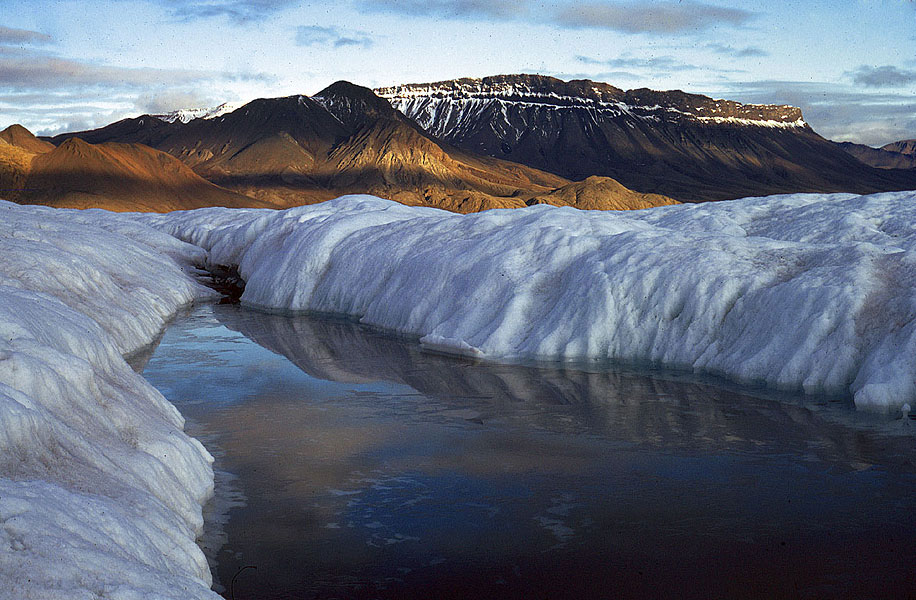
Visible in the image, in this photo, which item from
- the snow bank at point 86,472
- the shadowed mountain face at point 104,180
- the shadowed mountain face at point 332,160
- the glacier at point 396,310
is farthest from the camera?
the shadowed mountain face at point 332,160

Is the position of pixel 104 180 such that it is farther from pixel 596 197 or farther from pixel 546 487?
pixel 546 487

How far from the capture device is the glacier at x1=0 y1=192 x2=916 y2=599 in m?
6.51

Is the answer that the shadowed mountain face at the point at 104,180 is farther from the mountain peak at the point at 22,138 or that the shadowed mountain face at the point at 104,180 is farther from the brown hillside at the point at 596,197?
the brown hillside at the point at 596,197

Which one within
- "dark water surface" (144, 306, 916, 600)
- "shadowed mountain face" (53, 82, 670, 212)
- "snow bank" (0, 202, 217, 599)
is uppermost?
"shadowed mountain face" (53, 82, 670, 212)

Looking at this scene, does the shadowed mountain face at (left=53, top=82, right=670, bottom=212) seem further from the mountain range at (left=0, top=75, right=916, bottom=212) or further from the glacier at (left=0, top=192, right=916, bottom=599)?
the glacier at (left=0, top=192, right=916, bottom=599)

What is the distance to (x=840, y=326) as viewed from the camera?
15.2 meters

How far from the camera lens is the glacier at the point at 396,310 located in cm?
651

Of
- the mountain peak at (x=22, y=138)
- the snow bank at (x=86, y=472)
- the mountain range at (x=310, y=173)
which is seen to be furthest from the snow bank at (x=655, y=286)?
the mountain peak at (x=22, y=138)

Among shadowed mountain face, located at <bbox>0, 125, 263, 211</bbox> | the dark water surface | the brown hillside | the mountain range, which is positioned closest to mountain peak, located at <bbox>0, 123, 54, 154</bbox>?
the mountain range

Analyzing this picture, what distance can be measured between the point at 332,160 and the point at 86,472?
160322mm

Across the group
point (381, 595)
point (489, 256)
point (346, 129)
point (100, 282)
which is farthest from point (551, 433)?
point (346, 129)

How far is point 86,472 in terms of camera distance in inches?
288

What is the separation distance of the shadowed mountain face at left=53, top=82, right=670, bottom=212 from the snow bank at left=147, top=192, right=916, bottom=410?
76.5 meters

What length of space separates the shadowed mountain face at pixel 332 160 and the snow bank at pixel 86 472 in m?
95.1
